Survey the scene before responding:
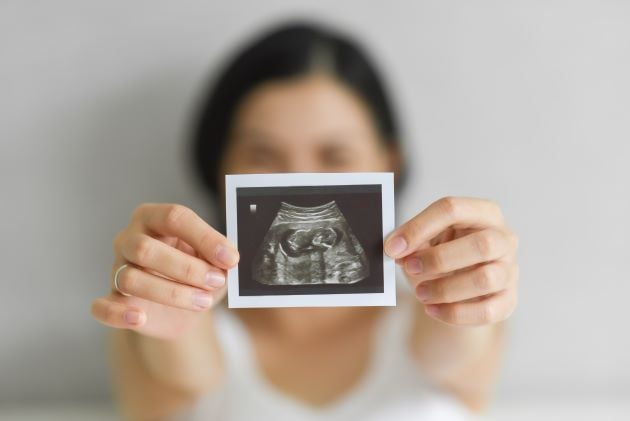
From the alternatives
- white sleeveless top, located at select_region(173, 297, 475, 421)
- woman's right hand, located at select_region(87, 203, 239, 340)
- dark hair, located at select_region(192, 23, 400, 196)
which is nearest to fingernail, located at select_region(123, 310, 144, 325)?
woman's right hand, located at select_region(87, 203, 239, 340)

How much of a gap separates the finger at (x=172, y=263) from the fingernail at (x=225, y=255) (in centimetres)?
3

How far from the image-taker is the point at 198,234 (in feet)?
2.67

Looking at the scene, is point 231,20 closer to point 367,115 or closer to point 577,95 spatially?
point 367,115

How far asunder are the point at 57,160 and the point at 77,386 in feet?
2.21

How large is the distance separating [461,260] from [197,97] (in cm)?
101

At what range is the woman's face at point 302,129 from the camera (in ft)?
4.43

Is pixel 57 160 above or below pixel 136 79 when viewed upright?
below

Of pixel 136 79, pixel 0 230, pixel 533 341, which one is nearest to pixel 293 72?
pixel 136 79

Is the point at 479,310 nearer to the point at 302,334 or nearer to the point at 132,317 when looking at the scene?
the point at 132,317

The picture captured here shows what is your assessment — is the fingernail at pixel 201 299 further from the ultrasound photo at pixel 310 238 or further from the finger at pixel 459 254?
the finger at pixel 459 254

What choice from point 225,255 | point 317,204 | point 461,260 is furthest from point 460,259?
point 225,255

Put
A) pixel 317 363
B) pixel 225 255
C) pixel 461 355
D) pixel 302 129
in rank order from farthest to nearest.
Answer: pixel 317 363
pixel 302 129
pixel 461 355
pixel 225 255

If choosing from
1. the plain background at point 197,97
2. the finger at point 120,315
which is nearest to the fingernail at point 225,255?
the finger at point 120,315

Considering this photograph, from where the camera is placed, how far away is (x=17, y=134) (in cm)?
154
